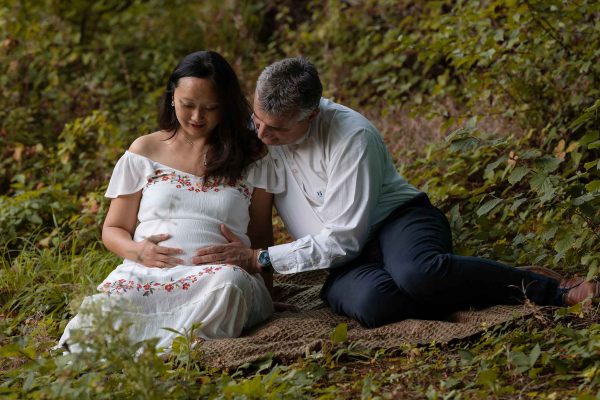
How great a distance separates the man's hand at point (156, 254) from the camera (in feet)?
11.8

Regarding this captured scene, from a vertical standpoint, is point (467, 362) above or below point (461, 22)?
below

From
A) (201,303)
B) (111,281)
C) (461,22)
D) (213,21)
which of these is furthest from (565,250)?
(213,21)

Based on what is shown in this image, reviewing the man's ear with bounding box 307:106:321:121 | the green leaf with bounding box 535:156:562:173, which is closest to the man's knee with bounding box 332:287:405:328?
the man's ear with bounding box 307:106:321:121

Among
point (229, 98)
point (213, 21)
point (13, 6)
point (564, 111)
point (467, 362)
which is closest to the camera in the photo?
point (467, 362)

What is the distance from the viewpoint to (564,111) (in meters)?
5.16

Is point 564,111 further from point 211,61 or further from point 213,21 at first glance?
point 213,21

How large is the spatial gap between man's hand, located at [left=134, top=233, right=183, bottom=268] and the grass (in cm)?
49

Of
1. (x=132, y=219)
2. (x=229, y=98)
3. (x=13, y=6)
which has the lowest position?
(x=132, y=219)

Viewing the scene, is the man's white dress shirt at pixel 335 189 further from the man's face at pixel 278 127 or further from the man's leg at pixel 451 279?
the man's leg at pixel 451 279

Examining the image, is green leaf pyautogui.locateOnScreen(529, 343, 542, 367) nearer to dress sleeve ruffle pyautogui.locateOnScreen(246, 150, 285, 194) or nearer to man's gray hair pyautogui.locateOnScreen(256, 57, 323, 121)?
man's gray hair pyautogui.locateOnScreen(256, 57, 323, 121)

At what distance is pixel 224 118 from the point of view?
383 centimetres

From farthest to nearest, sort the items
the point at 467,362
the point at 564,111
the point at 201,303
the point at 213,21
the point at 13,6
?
the point at 213,21 < the point at 13,6 < the point at 564,111 < the point at 201,303 < the point at 467,362

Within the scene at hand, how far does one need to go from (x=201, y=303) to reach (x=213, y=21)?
17.6 ft

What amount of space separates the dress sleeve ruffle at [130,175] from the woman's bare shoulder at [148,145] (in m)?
0.03
